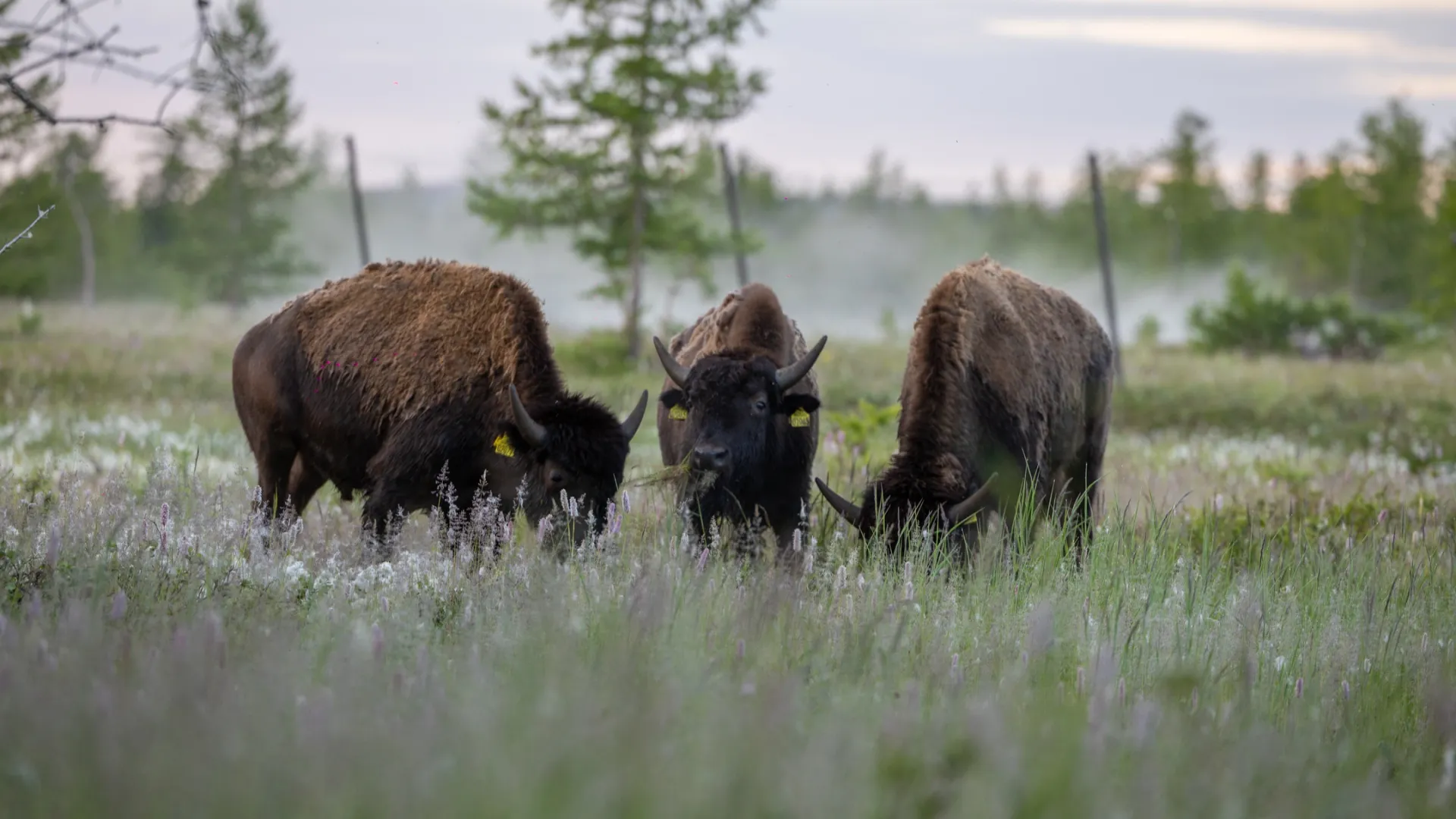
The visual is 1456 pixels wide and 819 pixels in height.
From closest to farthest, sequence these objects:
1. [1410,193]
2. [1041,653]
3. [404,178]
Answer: [1041,653], [1410,193], [404,178]

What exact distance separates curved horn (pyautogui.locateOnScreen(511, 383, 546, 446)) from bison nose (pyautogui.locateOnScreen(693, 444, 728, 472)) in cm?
95

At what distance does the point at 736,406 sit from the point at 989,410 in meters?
1.67

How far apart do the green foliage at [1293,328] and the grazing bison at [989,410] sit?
2349 centimetres

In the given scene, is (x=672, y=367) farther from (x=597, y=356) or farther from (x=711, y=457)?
(x=597, y=356)

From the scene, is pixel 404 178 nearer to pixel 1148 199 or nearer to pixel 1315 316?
pixel 1148 199

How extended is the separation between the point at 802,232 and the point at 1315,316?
195 ft

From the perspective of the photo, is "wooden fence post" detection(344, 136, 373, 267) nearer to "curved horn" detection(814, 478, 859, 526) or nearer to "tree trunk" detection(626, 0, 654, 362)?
"tree trunk" detection(626, 0, 654, 362)

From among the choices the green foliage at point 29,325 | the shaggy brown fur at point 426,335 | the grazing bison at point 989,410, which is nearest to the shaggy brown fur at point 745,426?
the grazing bison at point 989,410

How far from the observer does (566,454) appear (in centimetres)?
826

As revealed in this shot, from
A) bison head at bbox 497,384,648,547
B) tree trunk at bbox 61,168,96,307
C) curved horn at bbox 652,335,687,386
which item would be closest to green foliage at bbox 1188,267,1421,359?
curved horn at bbox 652,335,687,386

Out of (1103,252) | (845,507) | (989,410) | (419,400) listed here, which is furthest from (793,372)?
(1103,252)

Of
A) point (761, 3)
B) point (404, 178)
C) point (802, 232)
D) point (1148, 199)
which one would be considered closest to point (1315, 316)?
point (761, 3)

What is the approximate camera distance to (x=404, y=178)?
112 meters

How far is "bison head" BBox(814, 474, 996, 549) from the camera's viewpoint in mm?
7672
